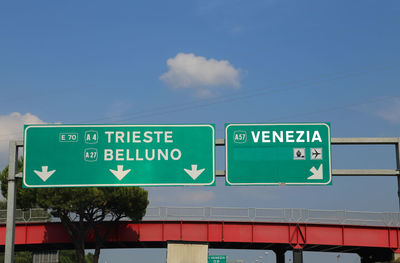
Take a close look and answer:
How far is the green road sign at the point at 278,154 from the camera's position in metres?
18.2

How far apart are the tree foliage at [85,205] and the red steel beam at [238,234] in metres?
1.52

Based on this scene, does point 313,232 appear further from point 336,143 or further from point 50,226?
point 336,143

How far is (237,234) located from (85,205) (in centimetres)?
1553

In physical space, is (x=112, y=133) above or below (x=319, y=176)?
above

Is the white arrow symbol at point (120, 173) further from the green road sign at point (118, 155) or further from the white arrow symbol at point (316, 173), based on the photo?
the white arrow symbol at point (316, 173)

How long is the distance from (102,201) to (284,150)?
41.8 m

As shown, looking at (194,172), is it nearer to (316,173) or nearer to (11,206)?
(316,173)

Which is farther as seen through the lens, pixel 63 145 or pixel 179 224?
pixel 179 224

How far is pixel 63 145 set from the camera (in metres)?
18.3

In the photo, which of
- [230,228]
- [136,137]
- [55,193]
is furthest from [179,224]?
[136,137]

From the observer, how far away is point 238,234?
5872cm

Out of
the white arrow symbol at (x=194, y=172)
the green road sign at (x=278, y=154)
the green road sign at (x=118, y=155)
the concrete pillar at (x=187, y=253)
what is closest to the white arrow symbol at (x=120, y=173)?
the green road sign at (x=118, y=155)

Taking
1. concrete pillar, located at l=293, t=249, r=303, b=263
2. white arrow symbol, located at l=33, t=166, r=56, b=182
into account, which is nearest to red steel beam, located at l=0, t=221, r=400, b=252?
concrete pillar, located at l=293, t=249, r=303, b=263

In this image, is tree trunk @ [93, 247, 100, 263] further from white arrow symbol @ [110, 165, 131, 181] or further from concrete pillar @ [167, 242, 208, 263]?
white arrow symbol @ [110, 165, 131, 181]
